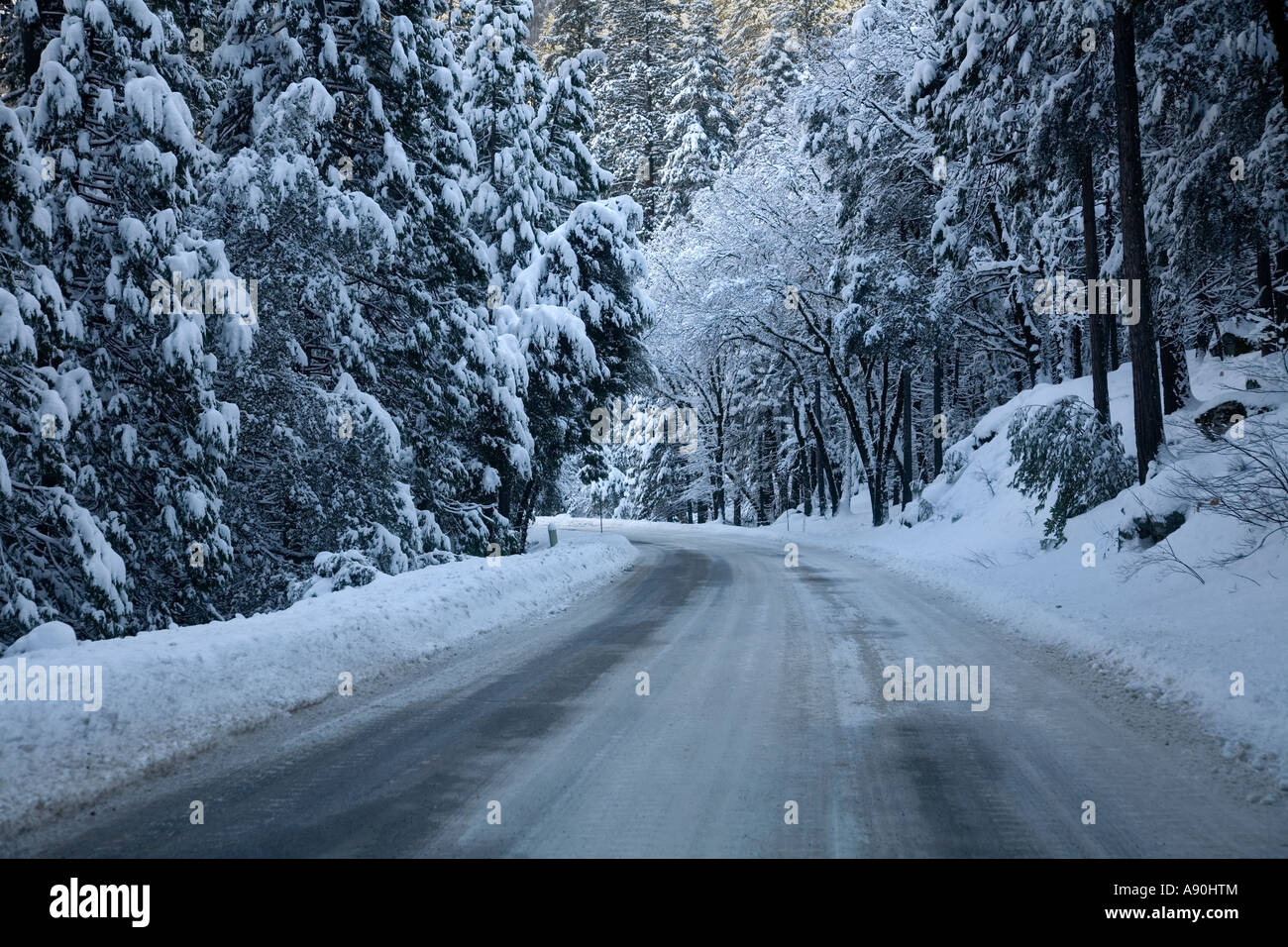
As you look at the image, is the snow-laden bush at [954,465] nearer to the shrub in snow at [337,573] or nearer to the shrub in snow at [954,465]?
the shrub in snow at [954,465]

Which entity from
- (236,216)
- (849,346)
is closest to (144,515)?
(236,216)

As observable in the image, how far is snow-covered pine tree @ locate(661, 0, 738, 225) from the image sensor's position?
46.2 m

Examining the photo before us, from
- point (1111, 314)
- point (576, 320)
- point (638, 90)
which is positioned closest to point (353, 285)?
point (576, 320)

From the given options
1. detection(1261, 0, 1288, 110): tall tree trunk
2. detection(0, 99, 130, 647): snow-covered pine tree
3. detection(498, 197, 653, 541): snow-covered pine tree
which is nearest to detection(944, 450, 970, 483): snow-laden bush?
detection(498, 197, 653, 541): snow-covered pine tree

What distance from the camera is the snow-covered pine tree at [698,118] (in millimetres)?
46188

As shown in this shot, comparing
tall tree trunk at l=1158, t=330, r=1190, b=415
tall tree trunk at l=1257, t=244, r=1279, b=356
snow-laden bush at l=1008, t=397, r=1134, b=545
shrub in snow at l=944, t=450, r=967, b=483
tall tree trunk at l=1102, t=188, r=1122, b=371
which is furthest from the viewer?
shrub in snow at l=944, t=450, r=967, b=483

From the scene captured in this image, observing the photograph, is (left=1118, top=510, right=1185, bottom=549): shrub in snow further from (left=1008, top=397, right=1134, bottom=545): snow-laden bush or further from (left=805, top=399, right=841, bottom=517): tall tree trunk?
(left=805, top=399, right=841, bottom=517): tall tree trunk

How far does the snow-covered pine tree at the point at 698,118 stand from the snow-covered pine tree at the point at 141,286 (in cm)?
3634

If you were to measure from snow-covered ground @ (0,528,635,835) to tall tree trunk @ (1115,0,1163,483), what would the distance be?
11117 mm

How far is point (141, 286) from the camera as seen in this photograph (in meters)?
11.1

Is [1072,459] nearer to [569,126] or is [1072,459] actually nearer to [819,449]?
[569,126]

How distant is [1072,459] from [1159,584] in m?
5.87

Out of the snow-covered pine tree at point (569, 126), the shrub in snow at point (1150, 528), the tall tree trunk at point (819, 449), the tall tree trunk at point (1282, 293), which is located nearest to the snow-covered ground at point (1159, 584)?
the shrub in snow at point (1150, 528)

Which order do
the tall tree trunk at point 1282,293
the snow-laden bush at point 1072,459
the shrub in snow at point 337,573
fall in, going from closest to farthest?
the shrub in snow at point 337,573, the snow-laden bush at point 1072,459, the tall tree trunk at point 1282,293
